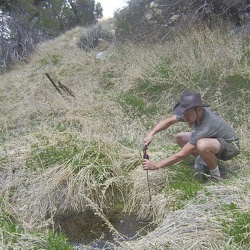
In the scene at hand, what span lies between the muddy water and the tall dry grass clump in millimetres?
93

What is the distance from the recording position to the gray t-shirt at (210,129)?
4066mm

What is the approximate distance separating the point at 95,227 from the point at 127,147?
1.47 metres

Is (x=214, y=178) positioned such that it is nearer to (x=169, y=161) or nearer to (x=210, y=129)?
(x=210, y=129)

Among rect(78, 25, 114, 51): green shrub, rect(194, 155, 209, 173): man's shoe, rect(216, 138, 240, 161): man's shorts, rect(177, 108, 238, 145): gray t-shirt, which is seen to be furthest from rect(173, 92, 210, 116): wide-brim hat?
rect(78, 25, 114, 51): green shrub

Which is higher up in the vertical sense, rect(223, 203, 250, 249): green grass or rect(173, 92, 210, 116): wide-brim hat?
rect(173, 92, 210, 116): wide-brim hat

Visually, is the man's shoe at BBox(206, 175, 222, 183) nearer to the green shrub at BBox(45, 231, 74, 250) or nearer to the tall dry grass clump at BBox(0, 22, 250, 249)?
the tall dry grass clump at BBox(0, 22, 250, 249)

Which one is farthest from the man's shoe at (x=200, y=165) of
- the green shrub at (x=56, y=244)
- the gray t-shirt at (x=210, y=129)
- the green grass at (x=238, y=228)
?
the green shrub at (x=56, y=244)

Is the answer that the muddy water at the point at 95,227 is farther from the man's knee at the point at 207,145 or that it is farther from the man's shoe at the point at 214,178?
the man's knee at the point at 207,145

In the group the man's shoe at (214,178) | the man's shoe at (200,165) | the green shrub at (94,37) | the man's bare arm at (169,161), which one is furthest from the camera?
the green shrub at (94,37)

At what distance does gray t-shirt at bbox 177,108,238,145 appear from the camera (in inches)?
160

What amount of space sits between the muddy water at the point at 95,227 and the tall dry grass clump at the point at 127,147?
0.09 m

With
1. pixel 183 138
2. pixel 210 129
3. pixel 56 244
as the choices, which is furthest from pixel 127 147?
pixel 56 244

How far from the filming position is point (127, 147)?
540 cm

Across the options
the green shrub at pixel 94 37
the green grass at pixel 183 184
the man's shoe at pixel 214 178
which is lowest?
the man's shoe at pixel 214 178
